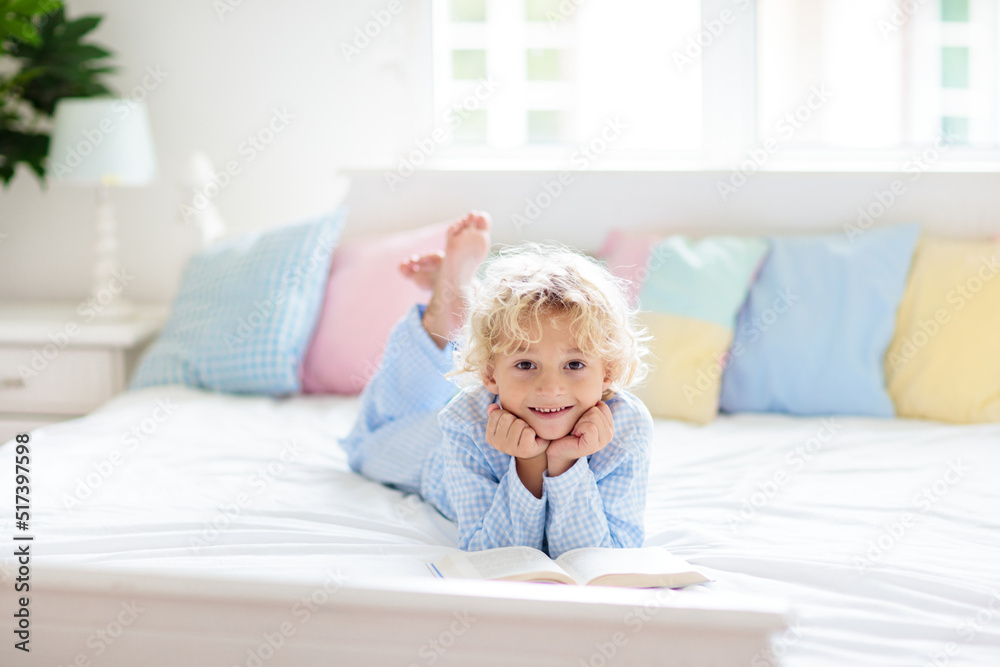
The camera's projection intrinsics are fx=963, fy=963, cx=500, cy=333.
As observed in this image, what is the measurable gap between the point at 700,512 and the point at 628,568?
404 mm

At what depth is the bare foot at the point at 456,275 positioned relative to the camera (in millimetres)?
1604

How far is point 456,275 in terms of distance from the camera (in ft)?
5.28

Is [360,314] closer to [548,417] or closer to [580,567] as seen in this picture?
[548,417]

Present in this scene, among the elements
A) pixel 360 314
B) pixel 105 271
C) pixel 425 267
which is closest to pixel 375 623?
pixel 425 267

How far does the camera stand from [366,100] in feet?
8.87

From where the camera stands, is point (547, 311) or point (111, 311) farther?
point (111, 311)

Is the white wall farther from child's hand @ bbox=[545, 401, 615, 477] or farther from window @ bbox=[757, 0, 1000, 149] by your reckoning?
child's hand @ bbox=[545, 401, 615, 477]

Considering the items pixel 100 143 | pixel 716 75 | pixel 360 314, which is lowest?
pixel 360 314

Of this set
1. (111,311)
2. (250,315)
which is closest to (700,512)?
(250,315)

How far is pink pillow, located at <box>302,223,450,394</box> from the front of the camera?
2.13 m

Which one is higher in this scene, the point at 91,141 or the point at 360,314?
the point at 91,141

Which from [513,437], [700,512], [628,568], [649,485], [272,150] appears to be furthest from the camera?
[272,150]

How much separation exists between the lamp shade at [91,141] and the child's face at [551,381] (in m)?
1.59

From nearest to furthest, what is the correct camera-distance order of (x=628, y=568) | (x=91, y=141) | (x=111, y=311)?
(x=628, y=568) < (x=91, y=141) < (x=111, y=311)
